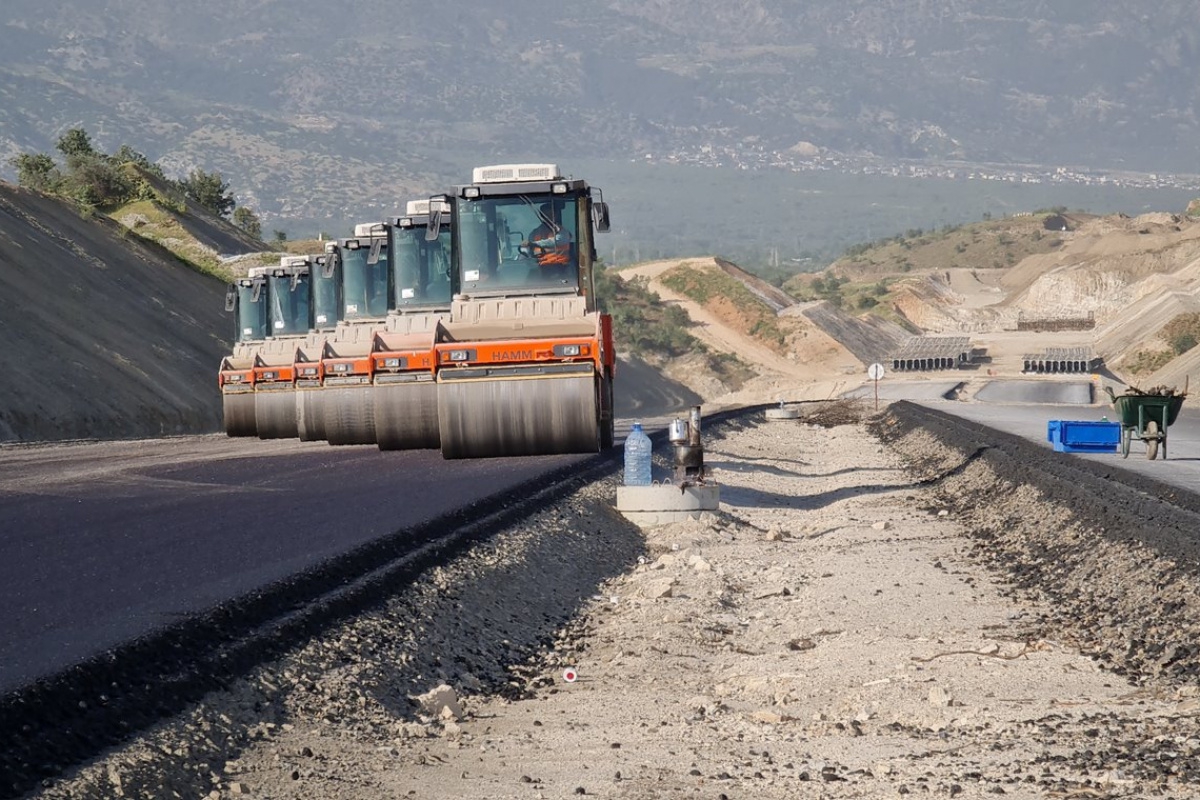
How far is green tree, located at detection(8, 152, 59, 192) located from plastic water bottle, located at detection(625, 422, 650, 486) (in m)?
59.4

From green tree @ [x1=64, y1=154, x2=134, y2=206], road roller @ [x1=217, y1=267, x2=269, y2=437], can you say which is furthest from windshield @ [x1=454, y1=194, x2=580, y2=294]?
green tree @ [x1=64, y1=154, x2=134, y2=206]

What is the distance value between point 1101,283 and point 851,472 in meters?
107

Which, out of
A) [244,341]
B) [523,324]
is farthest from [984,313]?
[523,324]

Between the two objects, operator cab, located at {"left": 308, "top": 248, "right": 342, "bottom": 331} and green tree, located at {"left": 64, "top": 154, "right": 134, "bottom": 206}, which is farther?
green tree, located at {"left": 64, "top": 154, "right": 134, "bottom": 206}

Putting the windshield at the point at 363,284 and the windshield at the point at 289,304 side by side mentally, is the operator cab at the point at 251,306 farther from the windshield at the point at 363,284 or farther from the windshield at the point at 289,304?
the windshield at the point at 363,284

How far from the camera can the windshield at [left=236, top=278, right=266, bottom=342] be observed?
34344 mm

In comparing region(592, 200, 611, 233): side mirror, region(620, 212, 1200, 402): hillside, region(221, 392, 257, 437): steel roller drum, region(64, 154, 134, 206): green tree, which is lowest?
region(620, 212, 1200, 402): hillside

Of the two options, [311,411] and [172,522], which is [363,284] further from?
[172,522]

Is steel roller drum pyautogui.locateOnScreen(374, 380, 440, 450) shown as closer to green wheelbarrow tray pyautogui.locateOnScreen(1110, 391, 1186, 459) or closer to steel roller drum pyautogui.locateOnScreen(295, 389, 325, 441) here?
Result: steel roller drum pyautogui.locateOnScreen(295, 389, 325, 441)

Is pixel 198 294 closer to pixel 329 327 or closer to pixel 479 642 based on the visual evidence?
pixel 329 327

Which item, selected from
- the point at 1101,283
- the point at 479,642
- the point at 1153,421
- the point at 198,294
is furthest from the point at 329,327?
the point at 1101,283

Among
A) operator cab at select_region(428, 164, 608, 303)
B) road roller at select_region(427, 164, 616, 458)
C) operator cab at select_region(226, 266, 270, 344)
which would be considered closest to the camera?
road roller at select_region(427, 164, 616, 458)

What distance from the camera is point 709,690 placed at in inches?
426

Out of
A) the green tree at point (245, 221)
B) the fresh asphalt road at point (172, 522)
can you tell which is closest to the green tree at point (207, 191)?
the green tree at point (245, 221)
